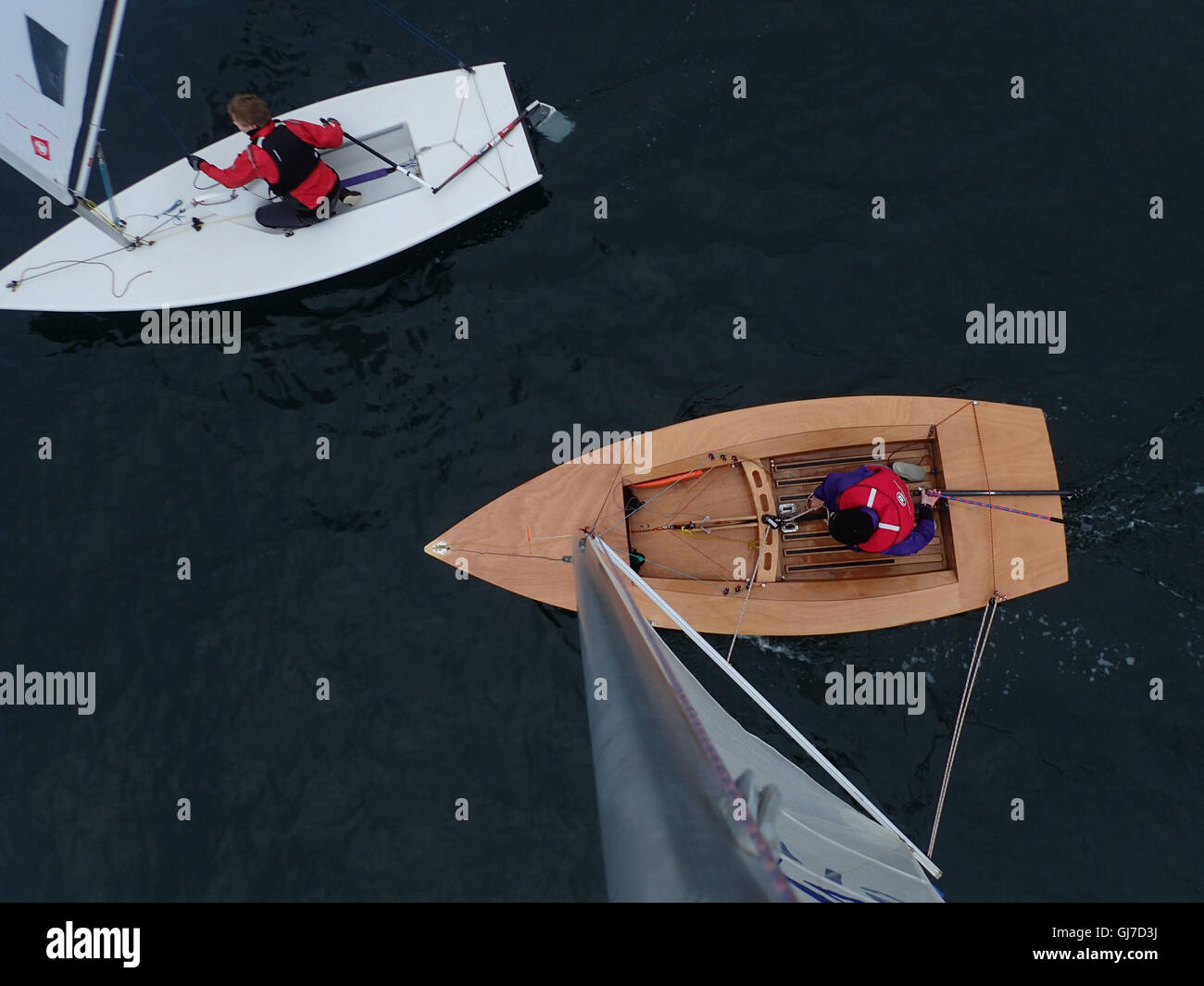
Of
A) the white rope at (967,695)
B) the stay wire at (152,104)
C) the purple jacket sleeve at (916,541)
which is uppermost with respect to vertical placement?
the stay wire at (152,104)

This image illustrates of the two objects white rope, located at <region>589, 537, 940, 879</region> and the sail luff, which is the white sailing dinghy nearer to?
the sail luff

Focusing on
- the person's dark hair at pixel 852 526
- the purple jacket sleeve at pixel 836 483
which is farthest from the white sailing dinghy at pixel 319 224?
the person's dark hair at pixel 852 526

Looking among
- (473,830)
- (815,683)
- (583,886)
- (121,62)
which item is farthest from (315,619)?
(121,62)

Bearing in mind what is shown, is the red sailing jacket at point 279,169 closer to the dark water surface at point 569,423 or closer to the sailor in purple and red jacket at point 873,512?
the dark water surface at point 569,423

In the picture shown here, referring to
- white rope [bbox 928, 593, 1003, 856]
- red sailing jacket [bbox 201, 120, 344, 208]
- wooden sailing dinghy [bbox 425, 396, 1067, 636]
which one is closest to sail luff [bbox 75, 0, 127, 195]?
red sailing jacket [bbox 201, 120, 344, 208]

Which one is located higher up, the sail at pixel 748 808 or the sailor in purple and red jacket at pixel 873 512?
the sailor in purple and red jacket at pixel 873 512

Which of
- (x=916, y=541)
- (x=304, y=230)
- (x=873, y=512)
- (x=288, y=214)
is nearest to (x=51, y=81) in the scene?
(x=288, y=214)

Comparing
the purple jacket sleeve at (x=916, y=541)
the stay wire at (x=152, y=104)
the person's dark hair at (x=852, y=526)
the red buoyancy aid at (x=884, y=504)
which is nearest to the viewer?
the person's dark hair at (x=852, y=526)
